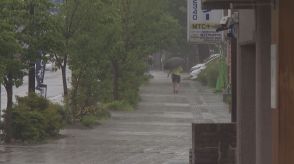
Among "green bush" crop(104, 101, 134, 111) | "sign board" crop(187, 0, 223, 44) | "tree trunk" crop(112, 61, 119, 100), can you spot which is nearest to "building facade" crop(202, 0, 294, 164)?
"sign board" crop(187, 0, 223, 44)

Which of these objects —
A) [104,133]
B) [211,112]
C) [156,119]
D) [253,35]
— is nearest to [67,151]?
[104,133]

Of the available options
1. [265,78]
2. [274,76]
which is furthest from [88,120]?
[274,76]

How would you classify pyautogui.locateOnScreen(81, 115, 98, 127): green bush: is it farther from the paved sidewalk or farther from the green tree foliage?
the green tree foliage

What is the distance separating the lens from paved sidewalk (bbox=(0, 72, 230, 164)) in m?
18.1

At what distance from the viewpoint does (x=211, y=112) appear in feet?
109

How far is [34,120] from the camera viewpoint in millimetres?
21312

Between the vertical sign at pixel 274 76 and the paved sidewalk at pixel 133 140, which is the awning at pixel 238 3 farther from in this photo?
the paved sidewalk at pixel 133 140

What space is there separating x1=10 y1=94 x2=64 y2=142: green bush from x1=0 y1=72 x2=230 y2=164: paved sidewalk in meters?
0.42

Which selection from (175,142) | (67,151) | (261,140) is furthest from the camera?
(175,142)

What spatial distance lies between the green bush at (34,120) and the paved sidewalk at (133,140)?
1.37ft

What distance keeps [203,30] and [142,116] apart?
4.54m

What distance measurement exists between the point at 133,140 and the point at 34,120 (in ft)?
9.11

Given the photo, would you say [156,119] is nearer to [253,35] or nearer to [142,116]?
[142,116]

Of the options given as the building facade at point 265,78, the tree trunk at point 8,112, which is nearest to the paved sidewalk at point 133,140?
the tree trunk at point 8,112
